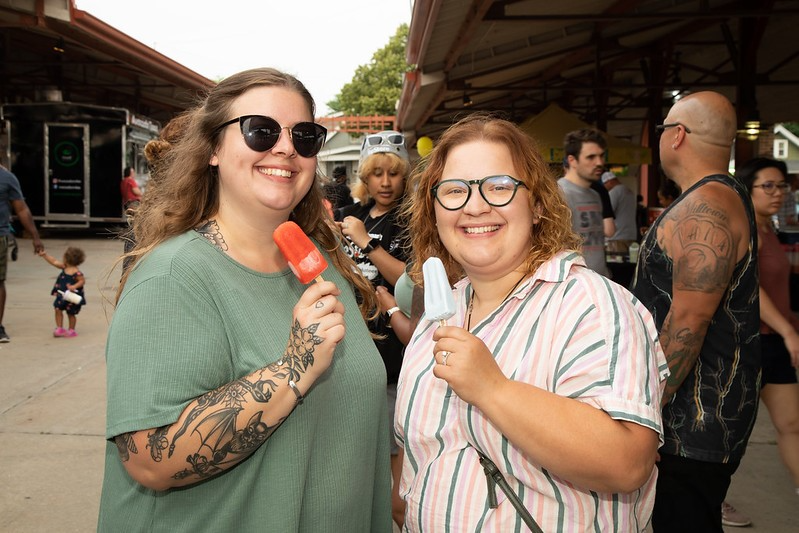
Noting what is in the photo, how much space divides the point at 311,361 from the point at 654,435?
80 cm

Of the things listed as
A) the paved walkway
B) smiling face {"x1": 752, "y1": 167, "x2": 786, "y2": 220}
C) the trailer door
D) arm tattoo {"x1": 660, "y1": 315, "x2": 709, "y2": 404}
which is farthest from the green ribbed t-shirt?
the trailer door

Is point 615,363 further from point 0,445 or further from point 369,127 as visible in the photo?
point 369,127

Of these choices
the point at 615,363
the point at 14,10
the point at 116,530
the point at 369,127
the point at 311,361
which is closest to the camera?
the point at 615,363

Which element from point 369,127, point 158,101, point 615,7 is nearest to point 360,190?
point 615,7

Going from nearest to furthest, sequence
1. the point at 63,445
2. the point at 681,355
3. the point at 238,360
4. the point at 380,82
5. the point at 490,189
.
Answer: the point at 238,360 → the point at 490,189 → the point at 681,355 → the point at 63,445 → the point at 380,82

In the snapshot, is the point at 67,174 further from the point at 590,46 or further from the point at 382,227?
the point at 382,227

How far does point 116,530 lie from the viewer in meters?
1.77

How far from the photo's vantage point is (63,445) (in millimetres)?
4875

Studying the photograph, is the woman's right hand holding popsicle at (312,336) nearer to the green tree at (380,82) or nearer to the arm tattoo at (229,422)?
the arm tattoo at (229,422)

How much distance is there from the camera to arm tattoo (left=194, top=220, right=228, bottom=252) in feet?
6.28

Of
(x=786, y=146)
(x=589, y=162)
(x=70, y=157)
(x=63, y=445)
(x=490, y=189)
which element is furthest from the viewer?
(x=786, y=146)

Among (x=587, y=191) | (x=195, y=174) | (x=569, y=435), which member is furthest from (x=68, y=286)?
(x=569, y=435)

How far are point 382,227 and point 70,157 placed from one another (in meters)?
16.4

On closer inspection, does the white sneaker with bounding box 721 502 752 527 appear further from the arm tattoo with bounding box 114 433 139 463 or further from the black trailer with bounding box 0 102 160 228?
the black trailer with bounding box 0 102 160 228
